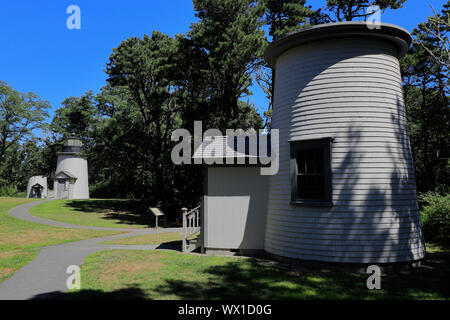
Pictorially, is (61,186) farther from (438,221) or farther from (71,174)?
(438,221)

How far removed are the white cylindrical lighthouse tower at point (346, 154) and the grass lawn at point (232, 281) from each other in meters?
0.65

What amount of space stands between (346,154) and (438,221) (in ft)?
29.1

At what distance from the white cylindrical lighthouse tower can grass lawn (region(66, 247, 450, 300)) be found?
65cm

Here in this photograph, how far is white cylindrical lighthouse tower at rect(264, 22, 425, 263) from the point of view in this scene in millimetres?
7414

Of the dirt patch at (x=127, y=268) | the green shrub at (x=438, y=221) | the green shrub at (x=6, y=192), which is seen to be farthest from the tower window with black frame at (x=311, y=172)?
the green shrub at (x=6, y=192)

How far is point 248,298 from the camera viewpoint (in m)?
5.73

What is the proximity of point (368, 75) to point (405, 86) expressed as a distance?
2045cm

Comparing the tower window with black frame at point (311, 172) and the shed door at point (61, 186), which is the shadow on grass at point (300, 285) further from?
the shed door at point (61, 186)

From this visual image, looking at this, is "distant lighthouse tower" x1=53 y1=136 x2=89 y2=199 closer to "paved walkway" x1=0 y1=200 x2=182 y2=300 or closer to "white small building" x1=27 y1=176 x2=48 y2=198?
"white small building" x1=27 y1=176 x2=48 y2=198

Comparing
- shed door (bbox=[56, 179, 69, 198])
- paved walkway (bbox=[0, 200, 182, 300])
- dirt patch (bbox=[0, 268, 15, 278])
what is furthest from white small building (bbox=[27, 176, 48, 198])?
dirt patch (bbox=[0, 268, 15, 278])

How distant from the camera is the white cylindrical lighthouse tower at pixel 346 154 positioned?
7.41 metres

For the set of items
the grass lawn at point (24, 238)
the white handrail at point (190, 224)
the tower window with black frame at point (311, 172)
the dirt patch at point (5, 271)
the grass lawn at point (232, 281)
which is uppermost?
the tower window with black frame at point (311, 172)

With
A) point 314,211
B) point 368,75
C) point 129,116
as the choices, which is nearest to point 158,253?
point 314,211
